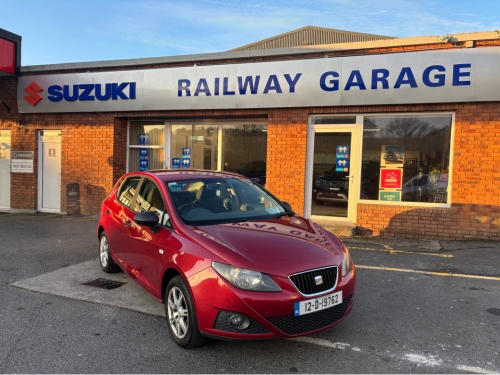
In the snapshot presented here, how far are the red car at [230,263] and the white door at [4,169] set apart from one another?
9.57m

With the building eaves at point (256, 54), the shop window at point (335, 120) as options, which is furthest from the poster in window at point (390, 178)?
the building eaves at point (256, 54)

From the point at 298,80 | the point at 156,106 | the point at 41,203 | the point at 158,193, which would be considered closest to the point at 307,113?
the point at 298,80

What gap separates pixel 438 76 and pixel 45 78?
10061 millimetres

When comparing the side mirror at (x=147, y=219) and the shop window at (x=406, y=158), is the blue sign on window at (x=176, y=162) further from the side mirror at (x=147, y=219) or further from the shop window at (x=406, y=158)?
the side mirror at (x=147, y=219)

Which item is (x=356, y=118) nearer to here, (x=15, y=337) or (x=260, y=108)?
(x=260, y=108)

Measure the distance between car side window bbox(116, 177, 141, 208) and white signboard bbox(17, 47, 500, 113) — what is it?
14.9 ft

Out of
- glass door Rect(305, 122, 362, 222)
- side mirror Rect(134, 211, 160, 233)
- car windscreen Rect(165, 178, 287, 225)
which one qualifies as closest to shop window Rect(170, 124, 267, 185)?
glass door Rect(305, 122, 362, 222)

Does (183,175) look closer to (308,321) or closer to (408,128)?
(308,321)

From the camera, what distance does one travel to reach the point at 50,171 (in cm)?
1170

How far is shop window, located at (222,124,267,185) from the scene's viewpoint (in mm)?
10047

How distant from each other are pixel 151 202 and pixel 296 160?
17.1 ft

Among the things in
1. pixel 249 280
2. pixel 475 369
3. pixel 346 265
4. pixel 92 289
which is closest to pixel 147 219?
pixel 249 280

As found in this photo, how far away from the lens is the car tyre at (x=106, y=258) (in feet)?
18.1

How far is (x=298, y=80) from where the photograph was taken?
8742 mm
